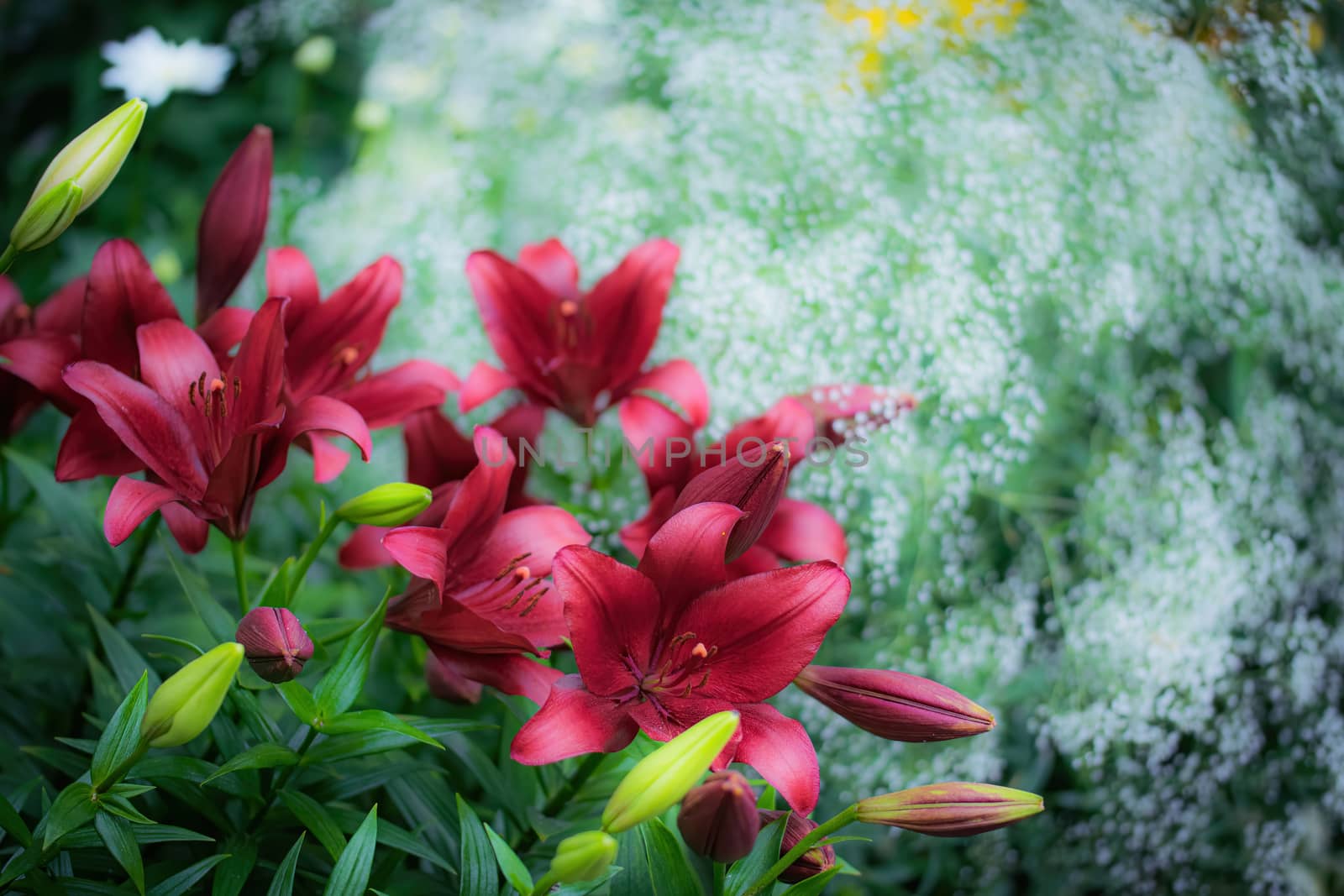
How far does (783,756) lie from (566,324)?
1.01ft

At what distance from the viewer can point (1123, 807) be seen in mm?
782

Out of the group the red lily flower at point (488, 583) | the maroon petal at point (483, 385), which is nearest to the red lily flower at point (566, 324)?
the maroon petal at point (483, 385)

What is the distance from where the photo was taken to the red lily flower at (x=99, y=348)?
0.49 metres

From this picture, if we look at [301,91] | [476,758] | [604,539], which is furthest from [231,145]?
[476,758]

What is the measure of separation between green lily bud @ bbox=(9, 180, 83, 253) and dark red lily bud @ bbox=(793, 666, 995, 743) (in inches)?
15.1

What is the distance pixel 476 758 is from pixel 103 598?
30 cm

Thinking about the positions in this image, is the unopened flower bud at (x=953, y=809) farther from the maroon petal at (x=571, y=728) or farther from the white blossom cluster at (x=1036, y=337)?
the white blossom cluster at (x=1036, y=337)

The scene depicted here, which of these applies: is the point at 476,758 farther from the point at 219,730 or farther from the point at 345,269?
the point at 345,269

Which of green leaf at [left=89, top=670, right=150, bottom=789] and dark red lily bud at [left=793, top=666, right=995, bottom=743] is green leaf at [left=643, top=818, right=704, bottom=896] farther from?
green leaf at [left=89, top=670, right=150, bottom=789]

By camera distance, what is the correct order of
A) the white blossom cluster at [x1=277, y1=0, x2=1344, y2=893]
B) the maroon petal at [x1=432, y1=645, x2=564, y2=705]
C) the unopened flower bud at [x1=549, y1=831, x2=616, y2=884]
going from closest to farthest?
the unopened flower bud at [x1=549, y1=831, x2=616, y2=884] < the maroon petal at [x1=432, y1=645, x2=564, y2=705] < the white blossom cluster at [x1=277, y1=0, x2=1344, y2=893]

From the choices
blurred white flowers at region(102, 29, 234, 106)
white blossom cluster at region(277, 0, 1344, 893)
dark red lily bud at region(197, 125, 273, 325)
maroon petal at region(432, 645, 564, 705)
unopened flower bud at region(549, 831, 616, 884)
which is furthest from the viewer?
blurred white flowers at region(102, 29, 234, 106)

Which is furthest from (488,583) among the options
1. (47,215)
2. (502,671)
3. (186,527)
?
(47,215)

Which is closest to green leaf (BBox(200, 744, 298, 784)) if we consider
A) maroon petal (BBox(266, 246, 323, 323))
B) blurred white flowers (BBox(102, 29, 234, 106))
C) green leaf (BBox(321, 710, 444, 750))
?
green leaf (BBox(321, 710, 444, 750))

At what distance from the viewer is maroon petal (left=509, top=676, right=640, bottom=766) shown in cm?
39
